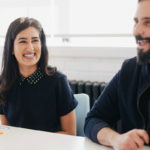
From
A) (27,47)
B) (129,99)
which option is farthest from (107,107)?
(27,47)

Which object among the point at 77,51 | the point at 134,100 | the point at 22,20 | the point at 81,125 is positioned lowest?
the point at 81,125

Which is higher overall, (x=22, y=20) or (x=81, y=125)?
(x=22, y=20)

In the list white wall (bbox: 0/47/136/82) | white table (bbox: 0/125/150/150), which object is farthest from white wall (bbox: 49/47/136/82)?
white table (bbox: 0/125/150/150)

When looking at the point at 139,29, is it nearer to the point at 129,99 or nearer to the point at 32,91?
the point at 129,99

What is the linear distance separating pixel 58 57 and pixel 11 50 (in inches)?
32.2

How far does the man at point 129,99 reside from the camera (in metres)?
1.10

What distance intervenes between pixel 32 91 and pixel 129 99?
609 millimetres

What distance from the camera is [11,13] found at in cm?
249

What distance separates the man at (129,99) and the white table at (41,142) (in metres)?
0.05

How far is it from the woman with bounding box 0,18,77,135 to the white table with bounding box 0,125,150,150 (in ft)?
1.23

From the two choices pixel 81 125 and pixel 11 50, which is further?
pixel 11 50

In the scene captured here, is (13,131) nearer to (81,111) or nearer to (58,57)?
(81,111)

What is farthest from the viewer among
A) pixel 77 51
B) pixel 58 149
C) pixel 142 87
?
pixel 77 51

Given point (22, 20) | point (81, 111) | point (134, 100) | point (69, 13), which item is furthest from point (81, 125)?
point (69, 13)
